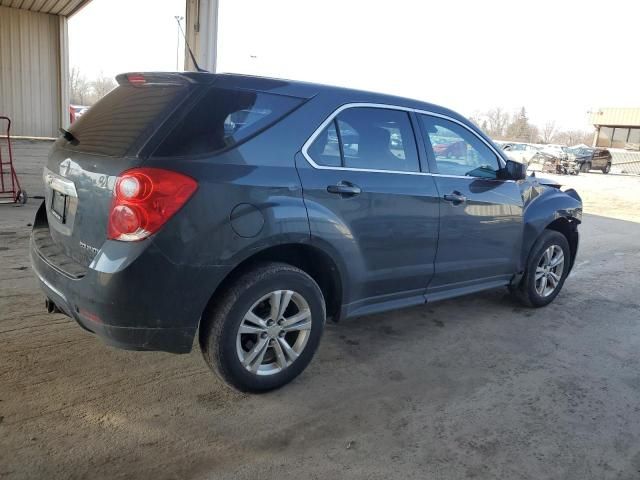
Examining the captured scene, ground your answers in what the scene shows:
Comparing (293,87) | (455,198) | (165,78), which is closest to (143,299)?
(165,78)

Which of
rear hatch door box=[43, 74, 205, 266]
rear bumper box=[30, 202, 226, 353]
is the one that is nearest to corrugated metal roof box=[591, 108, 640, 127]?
rear hatch door box=[43, 74, 205, 266]

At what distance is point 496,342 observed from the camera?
14.3 ft

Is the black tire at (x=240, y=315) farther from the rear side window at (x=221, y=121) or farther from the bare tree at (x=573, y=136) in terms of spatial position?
the bare tree at (x=573, y=136)

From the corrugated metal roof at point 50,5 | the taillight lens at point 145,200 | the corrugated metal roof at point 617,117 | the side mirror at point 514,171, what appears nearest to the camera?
the taillight lens at point 145,200

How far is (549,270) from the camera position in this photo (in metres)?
5.22

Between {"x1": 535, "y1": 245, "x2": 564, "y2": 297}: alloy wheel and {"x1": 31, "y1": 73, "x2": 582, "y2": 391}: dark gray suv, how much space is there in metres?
1.42

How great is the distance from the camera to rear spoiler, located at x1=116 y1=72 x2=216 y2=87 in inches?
115

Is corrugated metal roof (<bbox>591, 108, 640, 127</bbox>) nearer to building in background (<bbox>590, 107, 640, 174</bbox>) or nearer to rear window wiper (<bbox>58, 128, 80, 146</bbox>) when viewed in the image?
building in background (<bbox>590, 107, 640, 174</bbox>)

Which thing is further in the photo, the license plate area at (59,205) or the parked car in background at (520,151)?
the parked car in background at (520,151)

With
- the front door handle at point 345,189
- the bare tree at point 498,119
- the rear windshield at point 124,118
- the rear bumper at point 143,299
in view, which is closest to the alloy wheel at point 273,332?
the rear bumper at point 143,299

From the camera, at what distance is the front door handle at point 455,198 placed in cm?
400

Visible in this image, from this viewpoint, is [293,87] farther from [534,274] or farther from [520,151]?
[520,151]

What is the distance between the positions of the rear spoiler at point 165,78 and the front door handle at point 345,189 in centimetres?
94

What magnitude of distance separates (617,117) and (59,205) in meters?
55.2
